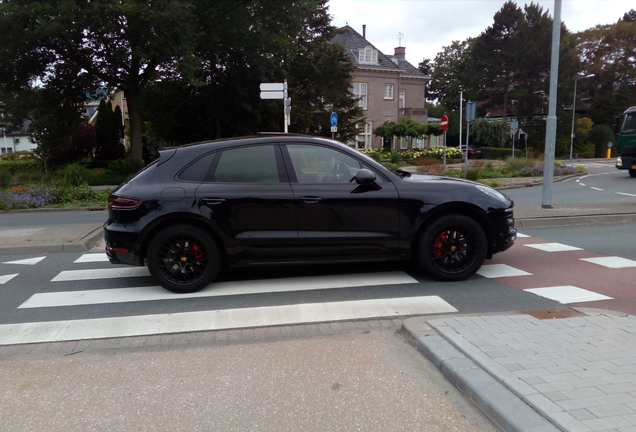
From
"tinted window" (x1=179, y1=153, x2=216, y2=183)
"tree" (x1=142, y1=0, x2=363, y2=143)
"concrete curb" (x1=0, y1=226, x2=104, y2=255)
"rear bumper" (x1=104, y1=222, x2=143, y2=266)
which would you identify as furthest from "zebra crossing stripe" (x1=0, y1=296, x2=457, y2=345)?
"tree" (x1=142, y1=0, x2=363, y2=143)

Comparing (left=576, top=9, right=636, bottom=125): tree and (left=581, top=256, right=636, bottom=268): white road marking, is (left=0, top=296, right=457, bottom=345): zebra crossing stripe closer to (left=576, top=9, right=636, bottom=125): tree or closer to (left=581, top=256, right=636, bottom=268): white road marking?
(left=581, top=256, right=636, bottom=268): white road marking

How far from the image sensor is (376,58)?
5353 centimetres

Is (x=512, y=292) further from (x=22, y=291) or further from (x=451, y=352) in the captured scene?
(x=22, y=291)

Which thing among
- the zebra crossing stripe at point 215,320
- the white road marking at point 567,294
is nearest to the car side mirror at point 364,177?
the zebra crossing stripe at point 215,320

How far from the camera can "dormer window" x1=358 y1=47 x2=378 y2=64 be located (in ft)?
173

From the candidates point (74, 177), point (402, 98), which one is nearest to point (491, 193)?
point (74, 177)

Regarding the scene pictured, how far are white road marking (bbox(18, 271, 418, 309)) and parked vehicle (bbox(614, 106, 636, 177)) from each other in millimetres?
19909

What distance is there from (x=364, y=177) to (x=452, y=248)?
4.53 ft

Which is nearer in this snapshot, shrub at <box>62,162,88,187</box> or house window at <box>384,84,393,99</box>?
shrub at <box>62,162,88,187</box>

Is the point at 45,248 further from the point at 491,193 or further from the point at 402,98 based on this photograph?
the point at 402,98

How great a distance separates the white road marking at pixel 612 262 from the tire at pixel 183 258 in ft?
16.6

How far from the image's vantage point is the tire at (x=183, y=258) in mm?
5797

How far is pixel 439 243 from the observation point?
20.4ft

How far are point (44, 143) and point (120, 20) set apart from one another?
949 centimetres
